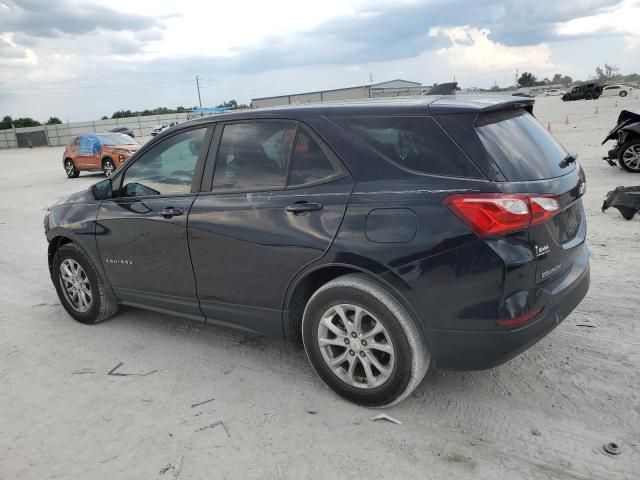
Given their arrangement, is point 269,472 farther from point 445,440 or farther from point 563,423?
point 563,423

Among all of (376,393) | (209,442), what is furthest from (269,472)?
(376,393)

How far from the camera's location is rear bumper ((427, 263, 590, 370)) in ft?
9.02

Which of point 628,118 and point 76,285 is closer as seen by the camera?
point 76,285

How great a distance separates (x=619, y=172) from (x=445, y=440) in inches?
382

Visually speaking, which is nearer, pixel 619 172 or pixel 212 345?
pixel 212 345

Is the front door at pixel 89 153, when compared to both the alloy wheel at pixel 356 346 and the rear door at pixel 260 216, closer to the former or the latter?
the rear door at pixel 260 216

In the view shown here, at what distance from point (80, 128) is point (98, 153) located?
162 feet

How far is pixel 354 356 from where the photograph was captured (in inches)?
124

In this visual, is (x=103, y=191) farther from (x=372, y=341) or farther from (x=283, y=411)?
(x=372, y=341)

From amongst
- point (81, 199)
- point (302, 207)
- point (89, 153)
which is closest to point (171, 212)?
point (302, 207)

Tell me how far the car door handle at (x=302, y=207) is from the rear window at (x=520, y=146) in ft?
3.30

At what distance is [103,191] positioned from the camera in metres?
4.47

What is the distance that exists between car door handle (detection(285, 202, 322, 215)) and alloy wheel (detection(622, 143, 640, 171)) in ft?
30.6

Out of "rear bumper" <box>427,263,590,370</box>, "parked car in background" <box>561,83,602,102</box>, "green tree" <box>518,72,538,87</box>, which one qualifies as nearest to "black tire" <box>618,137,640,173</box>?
"rear bumper" <box>427,263,590,370</box>
